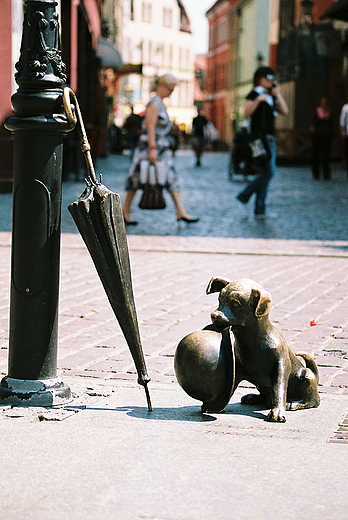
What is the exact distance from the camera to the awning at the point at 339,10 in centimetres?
2672

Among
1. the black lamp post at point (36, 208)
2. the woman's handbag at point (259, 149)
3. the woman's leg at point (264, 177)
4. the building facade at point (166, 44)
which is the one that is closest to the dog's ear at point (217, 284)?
the black lamp post at point (36, 208)

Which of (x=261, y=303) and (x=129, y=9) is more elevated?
(x=129, y=9)

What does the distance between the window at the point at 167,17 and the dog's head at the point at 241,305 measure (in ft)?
361

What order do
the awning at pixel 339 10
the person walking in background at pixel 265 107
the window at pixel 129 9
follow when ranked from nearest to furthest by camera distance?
the person walking in background at pixel 265 107, the awning at pixel 339 10, the window at pixel 129 9

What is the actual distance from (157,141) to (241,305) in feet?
27.6

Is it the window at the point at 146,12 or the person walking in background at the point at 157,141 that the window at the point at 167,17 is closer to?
the window at the point at 146,12

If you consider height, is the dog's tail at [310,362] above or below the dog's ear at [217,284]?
below

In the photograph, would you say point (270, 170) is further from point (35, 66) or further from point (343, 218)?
point (35, 66)

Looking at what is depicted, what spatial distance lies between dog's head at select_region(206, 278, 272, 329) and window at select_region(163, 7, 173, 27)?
10988 cm

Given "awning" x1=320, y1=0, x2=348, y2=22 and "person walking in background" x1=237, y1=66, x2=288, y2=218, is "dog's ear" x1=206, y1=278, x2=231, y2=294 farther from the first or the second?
"awning" x1=320, y1=0, x2=348, y2=22

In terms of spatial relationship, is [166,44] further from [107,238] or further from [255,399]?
[107,238]

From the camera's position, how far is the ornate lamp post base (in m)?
4.29

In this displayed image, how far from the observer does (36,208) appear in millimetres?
4254

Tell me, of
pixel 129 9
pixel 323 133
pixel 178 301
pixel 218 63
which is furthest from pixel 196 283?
pixel 218 63
